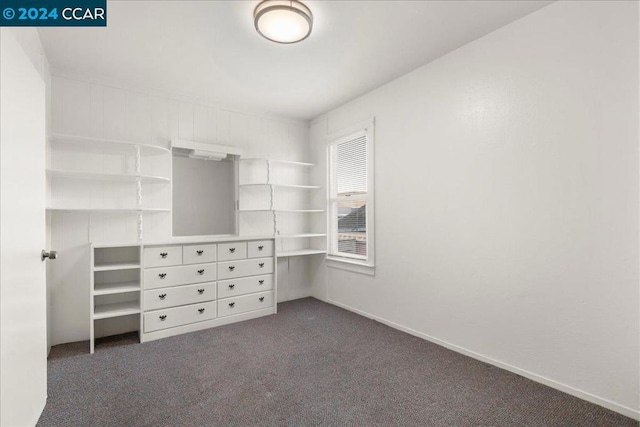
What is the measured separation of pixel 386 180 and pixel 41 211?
275 centimetres

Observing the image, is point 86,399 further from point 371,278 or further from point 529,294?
point 529,294

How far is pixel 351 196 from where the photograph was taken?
12.7ft

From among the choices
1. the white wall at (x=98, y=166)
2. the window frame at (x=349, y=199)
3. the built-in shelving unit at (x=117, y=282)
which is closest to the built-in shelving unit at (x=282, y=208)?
the window frame at (x=349, y=199)

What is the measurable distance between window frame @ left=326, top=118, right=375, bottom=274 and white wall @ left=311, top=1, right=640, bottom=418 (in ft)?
1.08

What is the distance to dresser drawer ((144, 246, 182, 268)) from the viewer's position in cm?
295

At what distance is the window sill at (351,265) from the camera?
3.49 metres

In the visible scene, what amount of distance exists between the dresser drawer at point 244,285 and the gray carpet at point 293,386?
503 millimetres

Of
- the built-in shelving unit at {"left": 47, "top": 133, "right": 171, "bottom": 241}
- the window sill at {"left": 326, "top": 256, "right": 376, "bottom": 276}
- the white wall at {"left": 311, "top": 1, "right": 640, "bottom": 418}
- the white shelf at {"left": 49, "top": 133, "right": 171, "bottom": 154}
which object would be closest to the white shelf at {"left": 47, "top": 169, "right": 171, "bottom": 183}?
the built-in shelving unit at {"left": 47, "top": 133, "right": 171, "bottom": 241}

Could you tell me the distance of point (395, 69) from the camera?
2.97m

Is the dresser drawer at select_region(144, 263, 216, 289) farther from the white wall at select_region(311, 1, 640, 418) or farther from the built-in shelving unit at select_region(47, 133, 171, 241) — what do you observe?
the white wall at select_region(311, 1, 640, 418)

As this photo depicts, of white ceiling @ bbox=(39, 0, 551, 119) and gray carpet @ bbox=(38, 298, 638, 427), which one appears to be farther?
Result: white ceiling @ bbox=(39, 0, 551, 119)

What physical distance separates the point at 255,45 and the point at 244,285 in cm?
237

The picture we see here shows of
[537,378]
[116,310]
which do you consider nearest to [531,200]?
[537,378]

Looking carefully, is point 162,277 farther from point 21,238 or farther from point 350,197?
point 350,197
